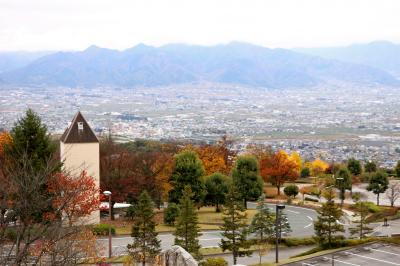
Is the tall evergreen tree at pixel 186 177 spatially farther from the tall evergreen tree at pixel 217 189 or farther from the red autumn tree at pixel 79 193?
the red autumn tree at pixel 79 193

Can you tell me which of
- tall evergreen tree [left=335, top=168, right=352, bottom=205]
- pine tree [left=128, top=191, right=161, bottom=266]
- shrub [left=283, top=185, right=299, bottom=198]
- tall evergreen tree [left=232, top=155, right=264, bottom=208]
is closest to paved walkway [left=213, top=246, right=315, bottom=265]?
pine tree [left=128, top=191, right=161, bottom=266]

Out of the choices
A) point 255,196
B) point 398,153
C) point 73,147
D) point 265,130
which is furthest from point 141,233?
point 265,130

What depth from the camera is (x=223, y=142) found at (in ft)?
168

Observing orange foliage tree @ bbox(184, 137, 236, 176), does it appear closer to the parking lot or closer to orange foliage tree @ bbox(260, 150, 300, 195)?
orange foliage tree @ bbox(260, 150, 300, 195)

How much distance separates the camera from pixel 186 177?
113 feet

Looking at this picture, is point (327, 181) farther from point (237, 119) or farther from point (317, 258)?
point (237, 119)

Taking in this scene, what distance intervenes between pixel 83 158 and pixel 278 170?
1847 cm

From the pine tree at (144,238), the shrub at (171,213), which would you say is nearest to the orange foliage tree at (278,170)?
the shrub at (171,213)

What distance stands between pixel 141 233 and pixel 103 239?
17.8 ft

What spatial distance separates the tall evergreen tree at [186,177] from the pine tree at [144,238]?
1119 cm

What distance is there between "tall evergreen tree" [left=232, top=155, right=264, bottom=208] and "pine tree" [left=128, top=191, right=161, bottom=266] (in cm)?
1448

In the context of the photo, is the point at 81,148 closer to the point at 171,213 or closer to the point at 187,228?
the point at 171,213

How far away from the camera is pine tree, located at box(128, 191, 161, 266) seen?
21.5 m

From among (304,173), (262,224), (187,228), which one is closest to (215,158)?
(304,173)
